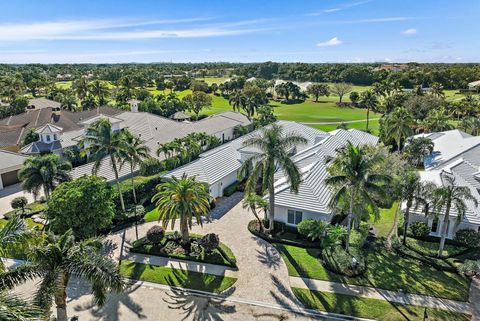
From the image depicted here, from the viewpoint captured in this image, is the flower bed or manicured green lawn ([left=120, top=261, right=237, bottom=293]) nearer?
manicured green lawn ([left=120, top=261, right=237, bottom=293])

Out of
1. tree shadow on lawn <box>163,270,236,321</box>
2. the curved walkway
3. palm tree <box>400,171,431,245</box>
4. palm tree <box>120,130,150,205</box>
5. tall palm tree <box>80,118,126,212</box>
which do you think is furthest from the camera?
palm tree <box>120,130,150,205</box>

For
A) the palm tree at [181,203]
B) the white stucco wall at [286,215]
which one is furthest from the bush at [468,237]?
the palm tree at [181,203]

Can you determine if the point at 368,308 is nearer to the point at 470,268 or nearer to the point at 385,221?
the point at 470,268

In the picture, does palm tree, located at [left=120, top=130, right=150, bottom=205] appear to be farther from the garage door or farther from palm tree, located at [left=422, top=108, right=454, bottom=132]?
palm tree, located at [left=422, top=108, right=454, bottom=132]

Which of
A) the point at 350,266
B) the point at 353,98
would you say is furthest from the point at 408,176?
the point at 353,98

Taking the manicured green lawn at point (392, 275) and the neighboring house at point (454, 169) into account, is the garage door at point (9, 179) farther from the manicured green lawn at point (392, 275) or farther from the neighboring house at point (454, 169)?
the neighboring house at point (454, 169)

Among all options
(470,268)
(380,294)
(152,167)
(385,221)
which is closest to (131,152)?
(152,167)

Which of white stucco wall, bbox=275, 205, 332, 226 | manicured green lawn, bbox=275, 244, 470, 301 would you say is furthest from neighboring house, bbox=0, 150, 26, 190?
manicured green lawn, bbox=275, 244, 470, 301

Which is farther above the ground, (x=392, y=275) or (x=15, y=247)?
(x=15, y=247)
